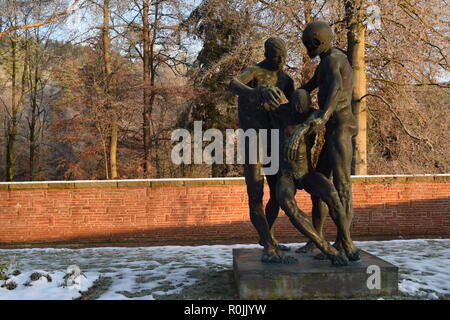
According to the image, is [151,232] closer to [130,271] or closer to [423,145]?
[130,271]

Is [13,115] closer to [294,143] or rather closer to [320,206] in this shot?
[320,206]

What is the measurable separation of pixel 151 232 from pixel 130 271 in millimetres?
4365

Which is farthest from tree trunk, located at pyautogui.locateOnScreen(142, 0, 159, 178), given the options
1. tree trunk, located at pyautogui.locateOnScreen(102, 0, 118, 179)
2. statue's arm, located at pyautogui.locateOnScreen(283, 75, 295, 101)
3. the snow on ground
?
statue's arm, located at pyautogui.locateOnScreen(283, 75, 295, 101)

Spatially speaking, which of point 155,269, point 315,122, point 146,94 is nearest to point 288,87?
point 315,122

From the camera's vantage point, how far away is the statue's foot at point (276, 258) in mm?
4883

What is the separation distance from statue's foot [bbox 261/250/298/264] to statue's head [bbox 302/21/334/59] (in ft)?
8.12

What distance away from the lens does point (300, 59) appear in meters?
13.4

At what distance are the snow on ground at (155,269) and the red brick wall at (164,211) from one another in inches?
53.2

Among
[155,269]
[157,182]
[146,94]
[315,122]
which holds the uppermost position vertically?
[146,94]

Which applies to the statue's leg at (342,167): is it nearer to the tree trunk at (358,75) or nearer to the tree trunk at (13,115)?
the tree trunk at (358,75)

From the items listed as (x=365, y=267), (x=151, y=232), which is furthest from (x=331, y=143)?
(x=151, y=232)

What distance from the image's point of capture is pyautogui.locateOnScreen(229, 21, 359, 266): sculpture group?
4.75m

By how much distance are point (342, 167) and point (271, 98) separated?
1175 millimetres

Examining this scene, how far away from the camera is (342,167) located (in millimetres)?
4961
